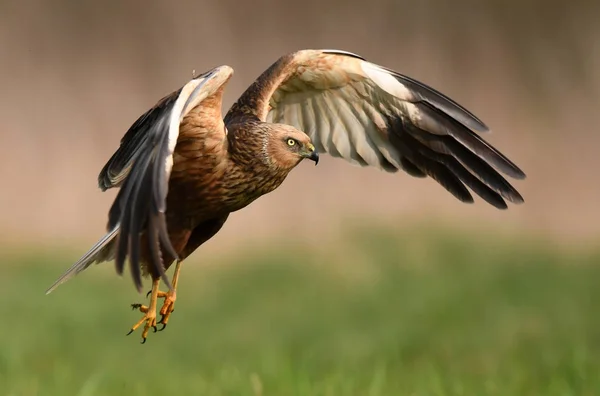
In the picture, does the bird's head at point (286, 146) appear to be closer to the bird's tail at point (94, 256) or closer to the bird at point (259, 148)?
the bird at point (259, 148)

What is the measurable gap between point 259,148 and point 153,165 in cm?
81

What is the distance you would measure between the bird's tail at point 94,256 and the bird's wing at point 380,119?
0.82 metres

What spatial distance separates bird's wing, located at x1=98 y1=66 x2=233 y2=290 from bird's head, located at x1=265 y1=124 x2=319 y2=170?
210 mm

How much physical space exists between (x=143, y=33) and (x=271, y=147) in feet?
19.4

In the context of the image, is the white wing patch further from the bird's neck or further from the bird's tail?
the bird's tail

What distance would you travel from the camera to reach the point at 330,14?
11.0 meters

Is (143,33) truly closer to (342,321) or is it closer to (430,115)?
(342,321)

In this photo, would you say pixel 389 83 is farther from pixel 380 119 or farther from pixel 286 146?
pixel 286 146

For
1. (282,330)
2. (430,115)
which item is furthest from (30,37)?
(430,115)

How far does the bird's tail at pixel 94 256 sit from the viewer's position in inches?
197

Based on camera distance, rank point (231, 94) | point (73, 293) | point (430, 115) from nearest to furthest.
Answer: point (430, 115) → point (73, 293) → point (231, 94)

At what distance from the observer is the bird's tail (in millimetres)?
4996

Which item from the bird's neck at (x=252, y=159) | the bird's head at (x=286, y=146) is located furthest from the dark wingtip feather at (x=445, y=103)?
the bird's neck at (x=252, y=159)

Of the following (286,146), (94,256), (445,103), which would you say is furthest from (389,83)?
(94,256)
